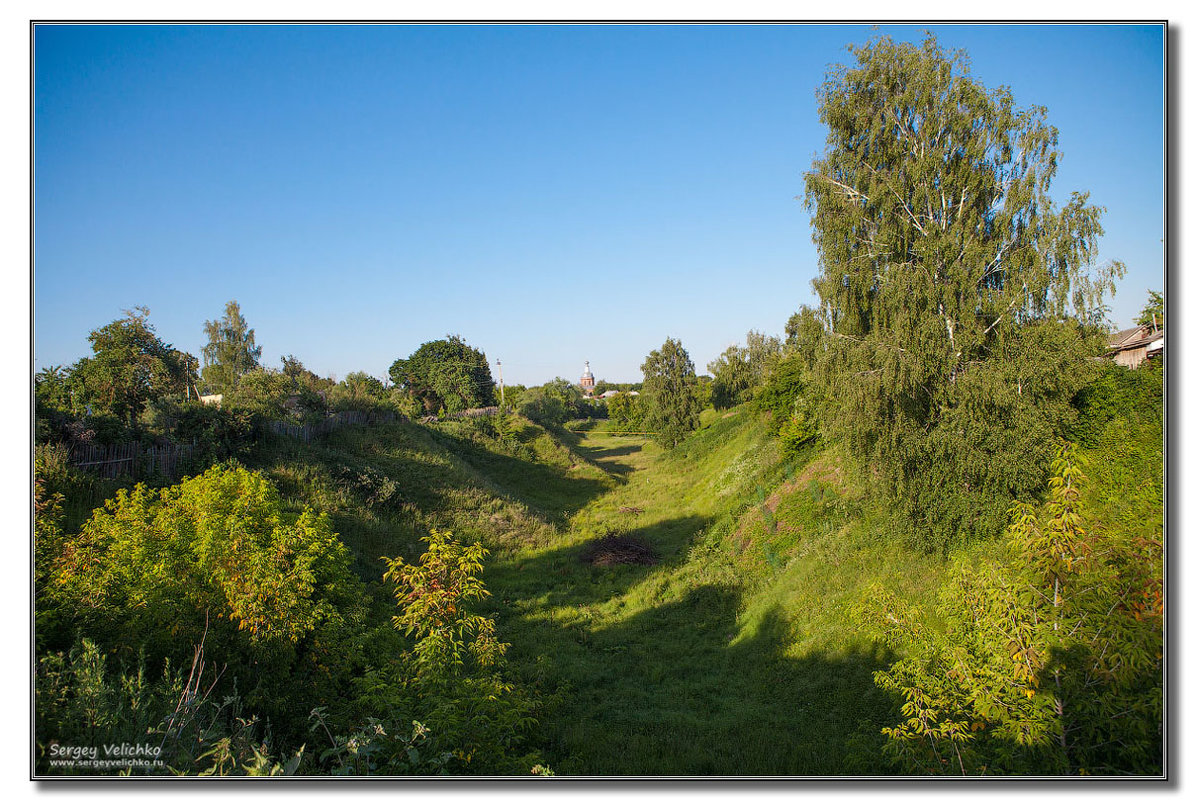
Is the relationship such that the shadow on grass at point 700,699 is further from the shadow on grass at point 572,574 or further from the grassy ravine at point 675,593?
the shadow on grass at point 572,574

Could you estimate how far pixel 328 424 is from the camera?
27.9 m

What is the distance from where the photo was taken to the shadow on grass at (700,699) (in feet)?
24.9

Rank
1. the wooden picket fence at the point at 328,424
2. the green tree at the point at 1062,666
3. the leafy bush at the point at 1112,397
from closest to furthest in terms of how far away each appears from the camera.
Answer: the green tree at the point at 1062,666 < the leafy bush at the point at 1112,397 < the wooden picket fence at the point at 328,424

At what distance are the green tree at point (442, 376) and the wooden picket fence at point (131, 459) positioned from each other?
35.5 m

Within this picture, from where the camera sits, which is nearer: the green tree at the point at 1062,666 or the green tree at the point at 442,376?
the green tree at the point at 1062,666

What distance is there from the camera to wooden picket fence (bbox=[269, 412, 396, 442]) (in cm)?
2326

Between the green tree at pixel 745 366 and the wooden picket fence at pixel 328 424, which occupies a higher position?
the green tree at pixel 745 366

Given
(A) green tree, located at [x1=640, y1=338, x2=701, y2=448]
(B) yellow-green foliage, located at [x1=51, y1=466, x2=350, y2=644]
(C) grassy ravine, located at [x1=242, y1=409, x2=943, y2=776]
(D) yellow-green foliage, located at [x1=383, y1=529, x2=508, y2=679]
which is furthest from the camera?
(A) green tree, located at [x1=640, y1=338, x2=701, y2=448]

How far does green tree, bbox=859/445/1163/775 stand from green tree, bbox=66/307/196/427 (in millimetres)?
17675

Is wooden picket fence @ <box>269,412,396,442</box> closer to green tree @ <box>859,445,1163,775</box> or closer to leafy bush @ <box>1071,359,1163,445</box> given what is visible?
green tree @ <box>859,445,1163,775</box>

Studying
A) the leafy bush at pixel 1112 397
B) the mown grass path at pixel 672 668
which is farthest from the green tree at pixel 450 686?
the leafy bush at pixel 1112 397

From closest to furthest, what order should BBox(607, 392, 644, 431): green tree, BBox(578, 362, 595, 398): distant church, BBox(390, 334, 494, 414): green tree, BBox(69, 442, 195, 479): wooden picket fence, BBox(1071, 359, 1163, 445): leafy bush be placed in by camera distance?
BBox(1071, 359, 1163, 445): leafy bush
BBox(69, 442, 195, 479): wooden picket fence
BBox(390, 334, 494, 414): green tree
BBox(607, 392, 644, 431): green tree
BBox(578, 362, 595, 398): distant church

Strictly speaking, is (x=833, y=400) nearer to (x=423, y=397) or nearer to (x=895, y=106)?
(x=895, y=106)

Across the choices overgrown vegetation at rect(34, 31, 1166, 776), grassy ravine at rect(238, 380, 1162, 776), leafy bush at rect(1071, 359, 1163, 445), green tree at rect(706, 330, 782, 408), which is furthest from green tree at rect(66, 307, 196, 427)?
green tree at rect(706, 330, 782, 408)
